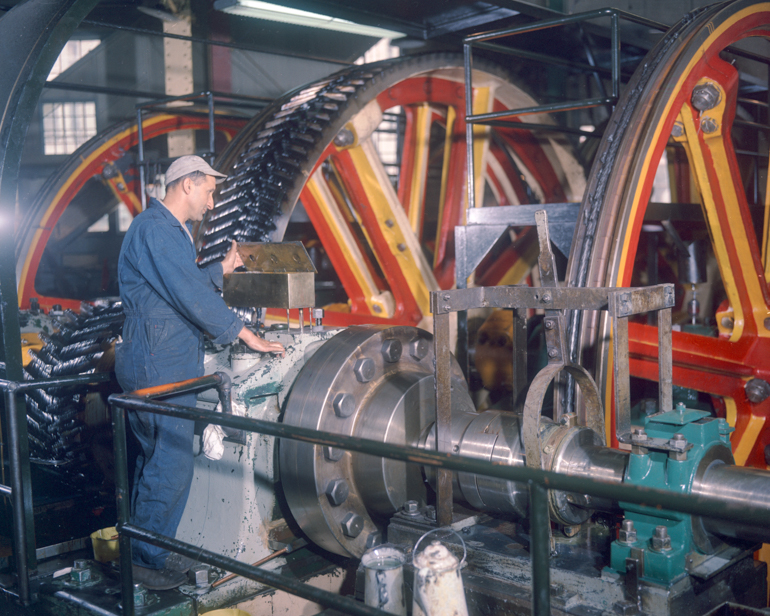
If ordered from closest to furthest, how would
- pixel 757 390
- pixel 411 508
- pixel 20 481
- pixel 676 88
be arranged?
pixel 411 508
pixel 20 481
pixel 676 88
pixel 757 390

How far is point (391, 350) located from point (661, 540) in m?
1.03

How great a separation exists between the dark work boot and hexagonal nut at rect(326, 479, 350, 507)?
1.77 feet

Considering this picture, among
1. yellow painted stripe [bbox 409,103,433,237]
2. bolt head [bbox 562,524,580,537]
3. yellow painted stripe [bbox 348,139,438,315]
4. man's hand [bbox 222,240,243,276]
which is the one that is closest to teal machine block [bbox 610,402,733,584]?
bolt head [bbox 562,524,580,537]

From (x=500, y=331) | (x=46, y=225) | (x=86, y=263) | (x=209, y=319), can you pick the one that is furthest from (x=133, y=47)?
(x=209, y=319)

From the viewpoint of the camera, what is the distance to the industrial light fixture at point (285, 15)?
166 inches

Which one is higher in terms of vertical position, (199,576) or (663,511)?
(663,511)

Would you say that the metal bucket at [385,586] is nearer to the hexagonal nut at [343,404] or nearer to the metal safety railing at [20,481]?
the hexagonal nut at [343,404]

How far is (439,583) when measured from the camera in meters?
1.75

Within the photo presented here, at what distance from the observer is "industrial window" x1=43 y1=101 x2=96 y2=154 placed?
453 inches

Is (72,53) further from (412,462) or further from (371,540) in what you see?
(412,462)

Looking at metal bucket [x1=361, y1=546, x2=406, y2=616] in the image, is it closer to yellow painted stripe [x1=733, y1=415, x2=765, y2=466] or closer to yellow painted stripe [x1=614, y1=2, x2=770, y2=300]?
yellow painted stripe [x1=614, y1=2, x2=770, y2=300]

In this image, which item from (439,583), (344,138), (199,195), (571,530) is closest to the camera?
(439,583)

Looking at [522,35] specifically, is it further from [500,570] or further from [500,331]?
[500,570]

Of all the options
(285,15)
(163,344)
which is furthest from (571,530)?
(285,15)
